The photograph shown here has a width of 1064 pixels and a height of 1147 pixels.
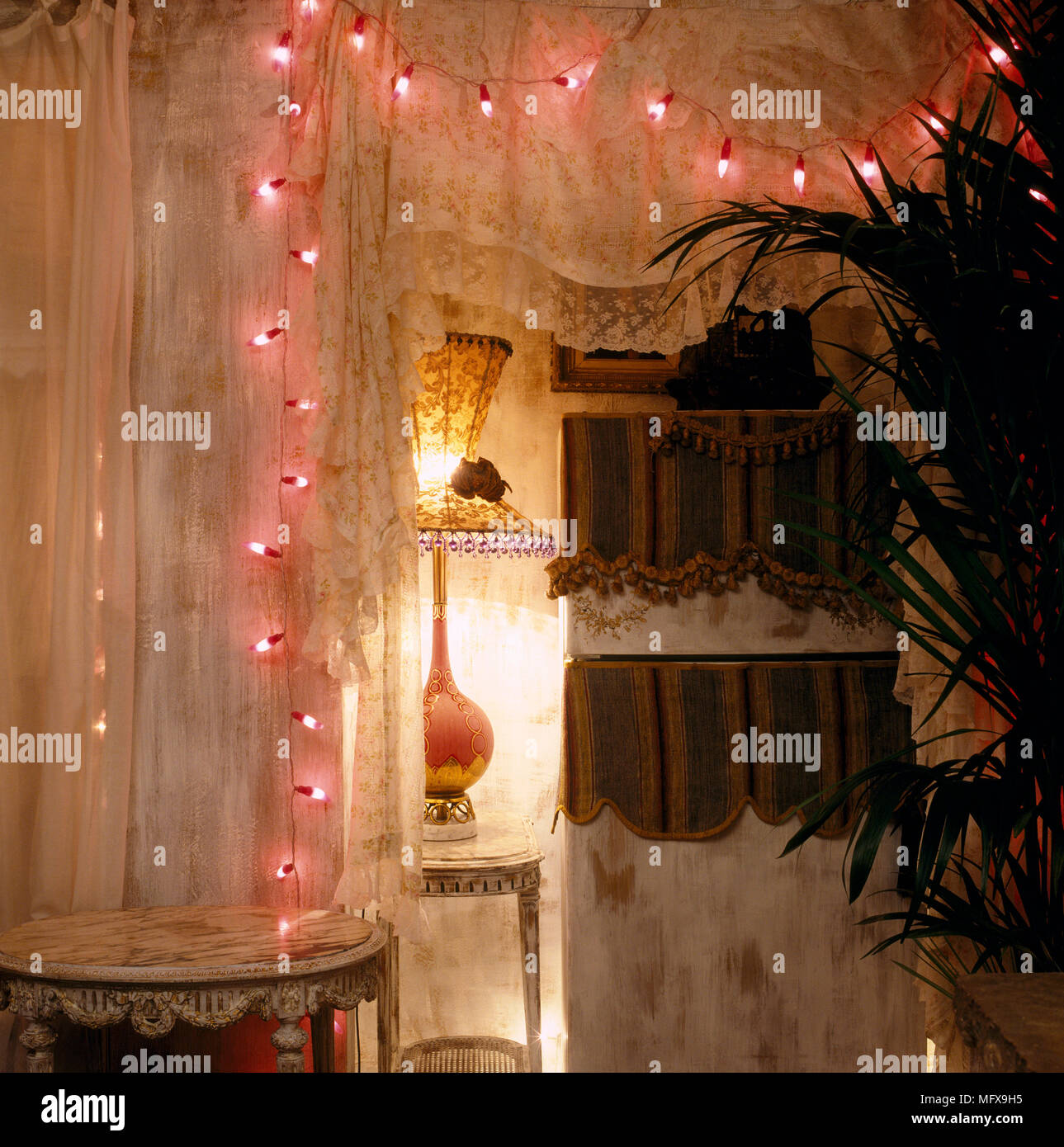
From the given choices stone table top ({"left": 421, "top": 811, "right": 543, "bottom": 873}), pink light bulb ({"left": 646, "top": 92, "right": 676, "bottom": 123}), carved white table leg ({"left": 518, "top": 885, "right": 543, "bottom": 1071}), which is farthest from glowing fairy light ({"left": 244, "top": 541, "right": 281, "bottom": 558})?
pink light bulb ({"left": 646, "top": 92, "right": 676, "bottom": 123})

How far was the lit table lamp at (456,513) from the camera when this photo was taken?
2.62 metres

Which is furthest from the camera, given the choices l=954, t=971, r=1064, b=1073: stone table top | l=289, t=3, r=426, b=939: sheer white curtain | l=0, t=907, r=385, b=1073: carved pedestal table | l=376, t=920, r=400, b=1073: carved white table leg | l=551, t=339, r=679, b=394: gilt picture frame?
l=551, t=339, r=679, b=394: gilt picture frame

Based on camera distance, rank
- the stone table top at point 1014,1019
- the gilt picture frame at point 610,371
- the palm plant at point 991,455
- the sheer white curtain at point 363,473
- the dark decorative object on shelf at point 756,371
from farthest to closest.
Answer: the gilt picture frame at point 610,371, the dark decorative object on shelf at point 756,371, the sheer white curtain at point 363,473, the palm plant at point 991,455, the stone table top at point 1014,1019

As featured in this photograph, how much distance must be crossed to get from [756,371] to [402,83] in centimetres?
116

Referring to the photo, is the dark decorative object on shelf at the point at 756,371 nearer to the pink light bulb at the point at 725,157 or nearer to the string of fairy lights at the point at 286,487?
the pink light bulb at the point at 725,157

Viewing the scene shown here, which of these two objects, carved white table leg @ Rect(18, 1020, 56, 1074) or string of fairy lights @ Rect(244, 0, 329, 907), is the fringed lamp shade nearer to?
string of fairy lights @ Rect(244, 0, 329, 907)

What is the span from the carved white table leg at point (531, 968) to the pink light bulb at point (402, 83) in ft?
6.36

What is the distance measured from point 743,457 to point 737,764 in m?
0.79

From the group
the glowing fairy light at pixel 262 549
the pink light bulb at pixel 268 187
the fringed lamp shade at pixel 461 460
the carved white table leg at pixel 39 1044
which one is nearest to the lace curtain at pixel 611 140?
the fringed lamp shade at pixel 461 460

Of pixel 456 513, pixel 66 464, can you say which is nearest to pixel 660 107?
pixel 456 513

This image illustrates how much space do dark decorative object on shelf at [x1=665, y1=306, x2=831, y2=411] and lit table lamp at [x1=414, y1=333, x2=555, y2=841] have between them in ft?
1.82

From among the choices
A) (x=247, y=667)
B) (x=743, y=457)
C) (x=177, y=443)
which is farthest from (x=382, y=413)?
(x=743, y=457)

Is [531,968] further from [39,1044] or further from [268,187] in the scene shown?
[268,187]

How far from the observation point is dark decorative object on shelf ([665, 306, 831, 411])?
9.36ft
